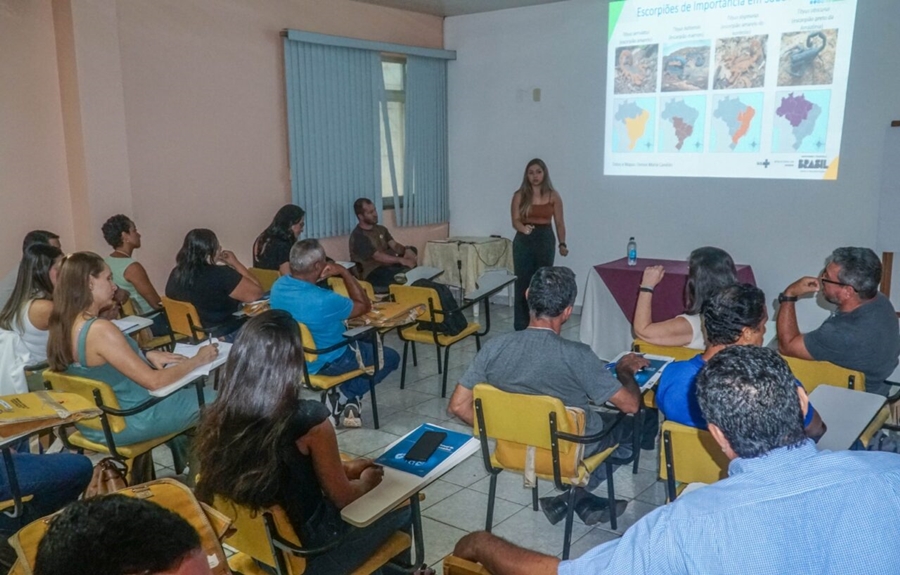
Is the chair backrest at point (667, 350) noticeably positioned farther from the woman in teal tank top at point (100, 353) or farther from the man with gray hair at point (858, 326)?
the woman in teal tank top at point (100, 353)

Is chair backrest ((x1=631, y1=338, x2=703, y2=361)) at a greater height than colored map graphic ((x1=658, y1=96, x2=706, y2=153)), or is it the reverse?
colored map graphic ((x1=658, y1=96, x2=706, y2=153))

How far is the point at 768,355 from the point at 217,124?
5261 mm

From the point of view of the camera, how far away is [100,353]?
2.84 m

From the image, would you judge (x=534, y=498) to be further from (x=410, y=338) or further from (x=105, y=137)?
(x=105, y=137)

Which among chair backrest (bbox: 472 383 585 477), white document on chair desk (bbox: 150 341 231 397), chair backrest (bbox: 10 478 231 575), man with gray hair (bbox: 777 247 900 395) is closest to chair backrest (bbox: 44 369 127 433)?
white document on chair desk (bbox: 150 341 231 397)

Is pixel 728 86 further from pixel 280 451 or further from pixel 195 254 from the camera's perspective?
pixel 280 451

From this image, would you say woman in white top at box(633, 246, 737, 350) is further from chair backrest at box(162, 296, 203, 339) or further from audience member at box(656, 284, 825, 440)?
chair backrest at box(162, 296, 203, 339)

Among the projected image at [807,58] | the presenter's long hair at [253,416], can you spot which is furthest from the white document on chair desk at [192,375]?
the projected image at [807,58]

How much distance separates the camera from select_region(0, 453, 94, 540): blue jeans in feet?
8.27

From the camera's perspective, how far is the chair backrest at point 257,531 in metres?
1.95

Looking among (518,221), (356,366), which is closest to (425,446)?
(356,366)

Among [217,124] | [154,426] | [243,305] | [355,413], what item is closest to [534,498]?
[355,413]

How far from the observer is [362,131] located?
6898 mm

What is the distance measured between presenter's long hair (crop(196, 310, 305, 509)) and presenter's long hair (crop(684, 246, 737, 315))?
6.35 feet
